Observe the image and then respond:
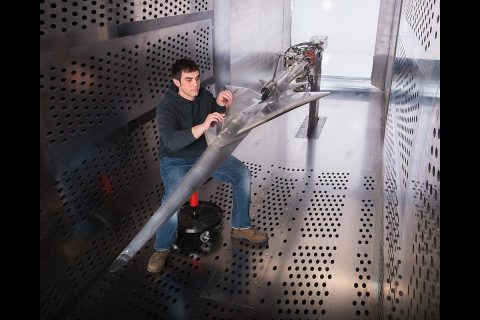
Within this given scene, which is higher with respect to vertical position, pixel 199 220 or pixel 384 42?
pixel 384 42

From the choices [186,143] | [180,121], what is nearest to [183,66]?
[180,121]

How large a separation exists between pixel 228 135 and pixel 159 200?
129 centimetres

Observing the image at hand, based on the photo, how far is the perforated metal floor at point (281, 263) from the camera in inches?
100.0

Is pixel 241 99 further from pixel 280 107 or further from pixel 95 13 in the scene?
pixel 95 13

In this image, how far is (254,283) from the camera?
2.75 metres

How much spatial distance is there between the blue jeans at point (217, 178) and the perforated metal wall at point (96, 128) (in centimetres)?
40

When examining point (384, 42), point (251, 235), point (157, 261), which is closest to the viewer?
point (157, 261)

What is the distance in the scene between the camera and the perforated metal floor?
8.33 ft

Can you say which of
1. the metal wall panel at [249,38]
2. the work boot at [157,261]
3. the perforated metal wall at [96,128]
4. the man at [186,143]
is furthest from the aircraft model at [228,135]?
the metal wall panel at [249,38]

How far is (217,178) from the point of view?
305cm

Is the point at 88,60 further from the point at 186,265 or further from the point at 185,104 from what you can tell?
the point at 186,265

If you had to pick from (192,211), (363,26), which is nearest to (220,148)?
(192,211)
